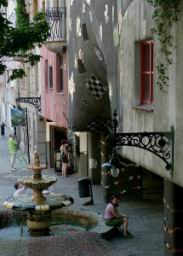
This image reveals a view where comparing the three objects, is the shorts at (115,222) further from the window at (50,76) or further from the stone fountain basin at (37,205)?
A: the window at (50,76)

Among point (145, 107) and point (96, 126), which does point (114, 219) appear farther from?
point (96, 126)

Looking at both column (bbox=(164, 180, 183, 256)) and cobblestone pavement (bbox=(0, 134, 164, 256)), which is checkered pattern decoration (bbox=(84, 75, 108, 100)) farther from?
column (bbox=(164, 180, 183, 256))

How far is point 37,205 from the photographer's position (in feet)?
53.6

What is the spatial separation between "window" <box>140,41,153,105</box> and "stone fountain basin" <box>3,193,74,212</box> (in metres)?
4.84

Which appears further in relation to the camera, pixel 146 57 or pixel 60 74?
pixel 60 74

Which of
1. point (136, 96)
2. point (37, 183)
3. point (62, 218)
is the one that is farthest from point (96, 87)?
point (136, 96)

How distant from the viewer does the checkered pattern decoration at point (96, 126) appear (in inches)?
797

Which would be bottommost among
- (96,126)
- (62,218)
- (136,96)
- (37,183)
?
(62,218)

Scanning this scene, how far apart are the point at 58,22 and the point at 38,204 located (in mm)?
10213

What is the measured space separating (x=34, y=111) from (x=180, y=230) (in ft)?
74.4

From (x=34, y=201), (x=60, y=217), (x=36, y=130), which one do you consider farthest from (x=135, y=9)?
(x=36, y=130)

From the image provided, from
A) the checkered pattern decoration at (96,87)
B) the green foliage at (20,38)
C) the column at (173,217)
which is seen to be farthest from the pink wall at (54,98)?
the column at (173,217)

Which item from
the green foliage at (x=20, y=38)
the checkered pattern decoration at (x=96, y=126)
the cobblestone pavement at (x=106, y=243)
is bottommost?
the cobblestone pavement at (x=106, y=243)

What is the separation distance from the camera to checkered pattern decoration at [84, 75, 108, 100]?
731 inches
